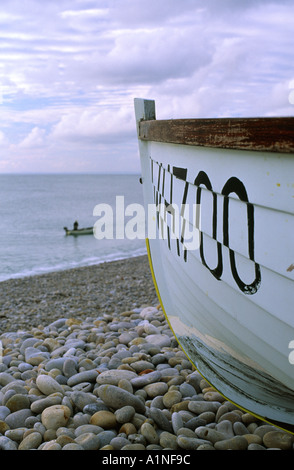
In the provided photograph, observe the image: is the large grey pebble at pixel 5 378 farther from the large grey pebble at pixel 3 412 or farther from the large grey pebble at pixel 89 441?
the large grey pebble at pixel 89 441

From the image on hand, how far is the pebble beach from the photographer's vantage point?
2.63 m

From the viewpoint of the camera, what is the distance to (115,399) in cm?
290

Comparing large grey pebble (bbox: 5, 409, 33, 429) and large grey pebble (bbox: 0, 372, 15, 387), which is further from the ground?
large grey pebble (bbox: 5, 409, 33, 429)

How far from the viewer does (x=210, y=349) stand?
118 inches

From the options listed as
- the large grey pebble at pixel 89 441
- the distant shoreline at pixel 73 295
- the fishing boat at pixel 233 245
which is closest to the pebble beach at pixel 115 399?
the large grey pebble at pixel 89 441

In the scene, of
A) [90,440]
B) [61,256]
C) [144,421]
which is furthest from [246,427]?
[61,256]

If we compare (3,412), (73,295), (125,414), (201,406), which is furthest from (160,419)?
→ (73,295)

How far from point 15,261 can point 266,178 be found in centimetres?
1723

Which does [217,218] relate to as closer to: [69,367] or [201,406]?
[201,406]

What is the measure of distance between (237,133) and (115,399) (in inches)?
76.7

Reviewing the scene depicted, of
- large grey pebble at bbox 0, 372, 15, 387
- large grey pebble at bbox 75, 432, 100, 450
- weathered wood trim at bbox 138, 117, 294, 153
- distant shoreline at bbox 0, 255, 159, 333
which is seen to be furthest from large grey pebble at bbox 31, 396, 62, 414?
distant shoreline at bbox 0, 255, 159, 333

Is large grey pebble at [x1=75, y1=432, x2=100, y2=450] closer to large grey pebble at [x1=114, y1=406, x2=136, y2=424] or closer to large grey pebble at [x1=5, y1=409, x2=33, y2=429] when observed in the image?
large grey pebble at [x1=114, y1=406, x2=136, y2=424]

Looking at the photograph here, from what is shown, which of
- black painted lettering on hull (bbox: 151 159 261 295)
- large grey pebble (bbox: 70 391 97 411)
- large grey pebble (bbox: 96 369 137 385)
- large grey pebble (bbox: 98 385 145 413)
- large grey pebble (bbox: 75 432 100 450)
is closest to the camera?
black painted lettering on hull (bbox: 151 159 261 295)

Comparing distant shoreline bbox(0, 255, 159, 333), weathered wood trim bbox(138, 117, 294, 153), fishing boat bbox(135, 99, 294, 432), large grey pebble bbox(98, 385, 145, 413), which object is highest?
weathered wood trim bbox(138, 117, 294, 153)
